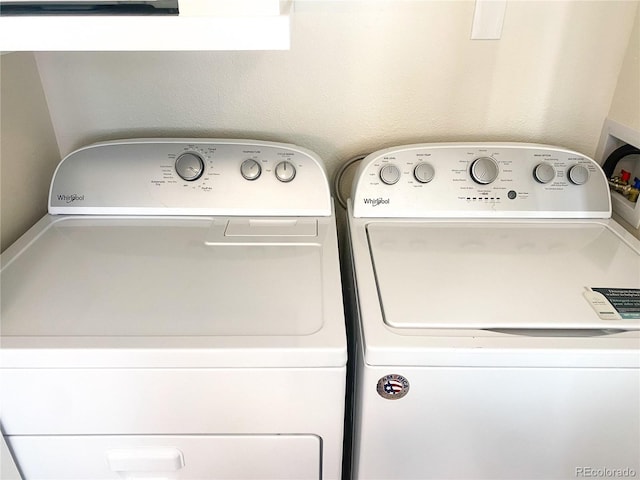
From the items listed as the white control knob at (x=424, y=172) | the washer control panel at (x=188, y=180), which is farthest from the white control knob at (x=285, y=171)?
the white control knob at (x=424, y=172)

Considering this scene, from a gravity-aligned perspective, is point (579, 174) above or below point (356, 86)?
below

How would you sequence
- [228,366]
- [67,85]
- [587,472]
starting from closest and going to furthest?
[228,366], [587,472], [67,85]

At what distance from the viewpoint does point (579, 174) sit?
45.2 inches

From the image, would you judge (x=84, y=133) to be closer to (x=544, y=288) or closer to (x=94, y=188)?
(x=94, y=188)

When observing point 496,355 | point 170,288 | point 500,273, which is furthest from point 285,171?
point 496,355

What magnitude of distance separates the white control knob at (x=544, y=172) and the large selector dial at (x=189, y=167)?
2.54ft

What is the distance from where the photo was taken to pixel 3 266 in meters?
0.96

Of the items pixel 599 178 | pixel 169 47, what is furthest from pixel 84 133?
pixel 599 178

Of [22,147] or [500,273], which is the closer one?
[500,273]

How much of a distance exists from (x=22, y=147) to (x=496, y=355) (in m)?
1.08

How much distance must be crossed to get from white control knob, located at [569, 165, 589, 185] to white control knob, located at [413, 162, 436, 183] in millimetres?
321

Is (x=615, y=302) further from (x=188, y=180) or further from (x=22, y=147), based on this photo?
(x=22, y=147)

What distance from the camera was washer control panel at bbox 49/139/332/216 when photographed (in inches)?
45.4

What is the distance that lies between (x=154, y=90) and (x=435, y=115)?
0.70m
